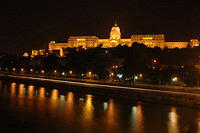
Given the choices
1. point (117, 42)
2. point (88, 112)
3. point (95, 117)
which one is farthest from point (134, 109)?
point (117, 42)

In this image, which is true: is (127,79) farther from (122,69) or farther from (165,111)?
(165,111)

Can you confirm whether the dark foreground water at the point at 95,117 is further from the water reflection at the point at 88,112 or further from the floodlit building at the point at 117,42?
the floodlit building at the point at 117,42

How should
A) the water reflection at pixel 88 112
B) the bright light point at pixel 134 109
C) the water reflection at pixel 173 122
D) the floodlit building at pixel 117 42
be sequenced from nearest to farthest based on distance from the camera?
the water reflection at pixel 173 122
the water reflection at pixel 88 112
the bright light point at pixel 134 109
the floodlit building at pixel 117 42

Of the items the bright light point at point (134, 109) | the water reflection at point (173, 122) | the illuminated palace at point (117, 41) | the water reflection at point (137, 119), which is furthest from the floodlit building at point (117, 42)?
the water reflection at point (173, 122)

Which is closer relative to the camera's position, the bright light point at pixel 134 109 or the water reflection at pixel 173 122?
the water reflection at pixel 173 122

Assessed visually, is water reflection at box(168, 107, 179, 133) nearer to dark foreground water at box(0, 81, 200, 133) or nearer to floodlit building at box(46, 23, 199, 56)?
dark foreground water at box(0, 81, 200, 133)

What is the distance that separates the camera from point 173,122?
1430 centimetres

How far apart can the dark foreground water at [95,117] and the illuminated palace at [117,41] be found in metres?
78.1

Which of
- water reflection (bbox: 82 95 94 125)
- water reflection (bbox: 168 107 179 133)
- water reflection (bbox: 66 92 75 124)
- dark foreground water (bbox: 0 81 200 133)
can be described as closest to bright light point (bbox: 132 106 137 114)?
dark foreground water (bbox: 0 81 200 133)

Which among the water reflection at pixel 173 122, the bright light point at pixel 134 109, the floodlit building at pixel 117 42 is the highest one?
the floodlit building at pixel 117 42

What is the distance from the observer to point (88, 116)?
52.1ft

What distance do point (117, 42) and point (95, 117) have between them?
88.9 meters

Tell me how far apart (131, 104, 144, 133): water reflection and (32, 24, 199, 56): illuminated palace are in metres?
80.5

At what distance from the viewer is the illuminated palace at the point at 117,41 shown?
100 metres
